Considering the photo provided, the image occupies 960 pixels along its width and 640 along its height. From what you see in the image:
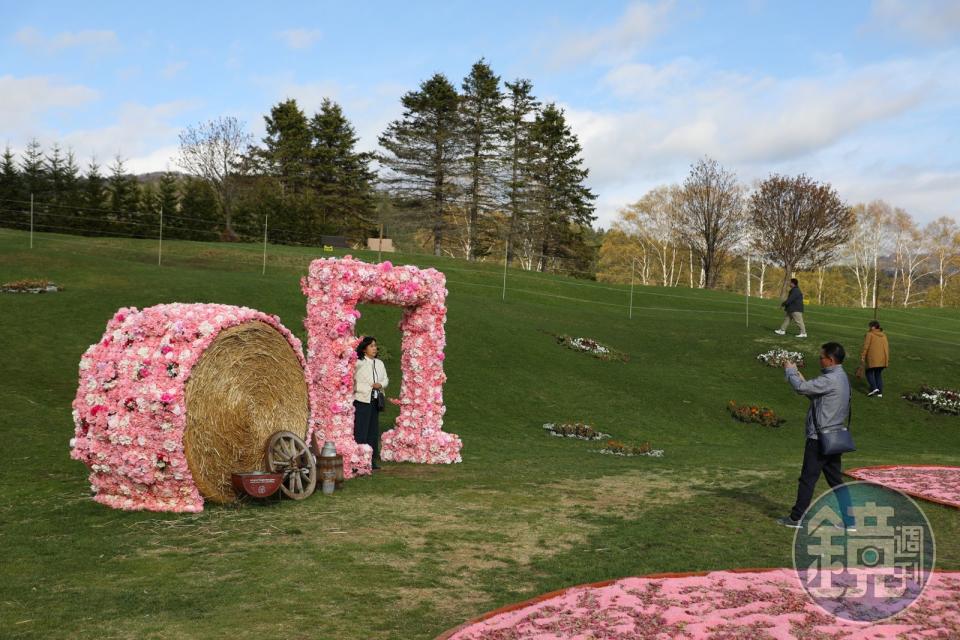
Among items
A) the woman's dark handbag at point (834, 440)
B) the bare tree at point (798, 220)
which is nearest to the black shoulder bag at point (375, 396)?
the woman's dark handbag at point (834, 440)

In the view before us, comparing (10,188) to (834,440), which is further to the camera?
(10,188)

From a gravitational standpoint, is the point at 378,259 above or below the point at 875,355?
above

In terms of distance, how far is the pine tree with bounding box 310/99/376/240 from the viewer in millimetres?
80812

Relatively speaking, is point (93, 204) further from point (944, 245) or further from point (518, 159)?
point (944, 245)

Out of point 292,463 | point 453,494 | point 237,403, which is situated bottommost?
point 453,494

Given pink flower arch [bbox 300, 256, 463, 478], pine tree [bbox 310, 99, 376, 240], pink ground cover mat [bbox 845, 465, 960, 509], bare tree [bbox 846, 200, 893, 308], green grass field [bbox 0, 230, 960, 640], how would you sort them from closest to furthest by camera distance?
green grass field [bbox 0, 230, 960, 640]
pink ground cover mat [bbox 845, 465, 960, 509]
pink flower arch [bbox 300, 256, 463, 478]
pine tree [bbox 310, 99, 376, 240]
bare tree [bbox 846, 200, 893, 308]

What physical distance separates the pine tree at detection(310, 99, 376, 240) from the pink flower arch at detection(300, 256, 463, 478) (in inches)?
2546

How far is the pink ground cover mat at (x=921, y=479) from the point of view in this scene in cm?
1285

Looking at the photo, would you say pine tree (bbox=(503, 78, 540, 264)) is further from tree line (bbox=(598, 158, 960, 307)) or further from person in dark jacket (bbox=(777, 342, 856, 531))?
person in dark jacket (bbox=(777, 342, 856, 531))

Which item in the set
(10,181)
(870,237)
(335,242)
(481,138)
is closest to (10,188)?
(10,181)

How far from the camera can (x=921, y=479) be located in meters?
14.4

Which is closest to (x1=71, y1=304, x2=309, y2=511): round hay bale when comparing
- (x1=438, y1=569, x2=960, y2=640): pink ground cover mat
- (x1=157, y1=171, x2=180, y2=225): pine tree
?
(x1=438, y1=569, x2=960, y2=640): pink ground cover mat

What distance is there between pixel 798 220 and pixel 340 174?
44.8 meters

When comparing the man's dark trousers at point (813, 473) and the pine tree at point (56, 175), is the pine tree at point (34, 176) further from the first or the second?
the man's dark trousers at point (813, 473)
